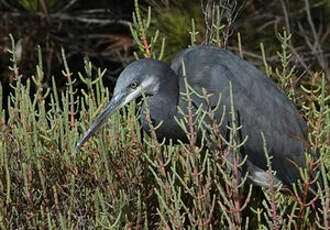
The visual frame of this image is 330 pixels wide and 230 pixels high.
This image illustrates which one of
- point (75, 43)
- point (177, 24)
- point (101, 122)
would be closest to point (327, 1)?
point (177, 24)

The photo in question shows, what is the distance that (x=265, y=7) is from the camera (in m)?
4.37

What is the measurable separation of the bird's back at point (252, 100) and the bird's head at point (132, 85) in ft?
0.32

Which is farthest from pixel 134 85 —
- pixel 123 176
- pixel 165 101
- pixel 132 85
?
pixel 123 176

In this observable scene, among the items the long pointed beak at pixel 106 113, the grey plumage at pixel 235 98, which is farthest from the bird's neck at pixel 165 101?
the long pointed beak at pixel 106 113

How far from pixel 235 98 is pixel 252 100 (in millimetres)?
62

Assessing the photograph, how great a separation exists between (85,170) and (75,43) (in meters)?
2.37

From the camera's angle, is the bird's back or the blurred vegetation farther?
the bird's back

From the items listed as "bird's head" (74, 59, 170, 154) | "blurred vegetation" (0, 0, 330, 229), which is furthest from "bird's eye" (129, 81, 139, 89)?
"blurred vegetation" (0, 0, 330, 229)

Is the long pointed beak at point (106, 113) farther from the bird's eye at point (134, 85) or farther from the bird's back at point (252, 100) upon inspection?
the bird's back at point (252, 100)

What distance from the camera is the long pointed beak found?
242 cm

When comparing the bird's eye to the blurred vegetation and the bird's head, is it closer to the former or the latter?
the bird's head

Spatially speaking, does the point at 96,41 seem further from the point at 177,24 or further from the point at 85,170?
the point at 85,170

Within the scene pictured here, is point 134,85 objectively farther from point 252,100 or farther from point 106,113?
point 252,100

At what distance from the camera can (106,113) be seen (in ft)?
8.06
